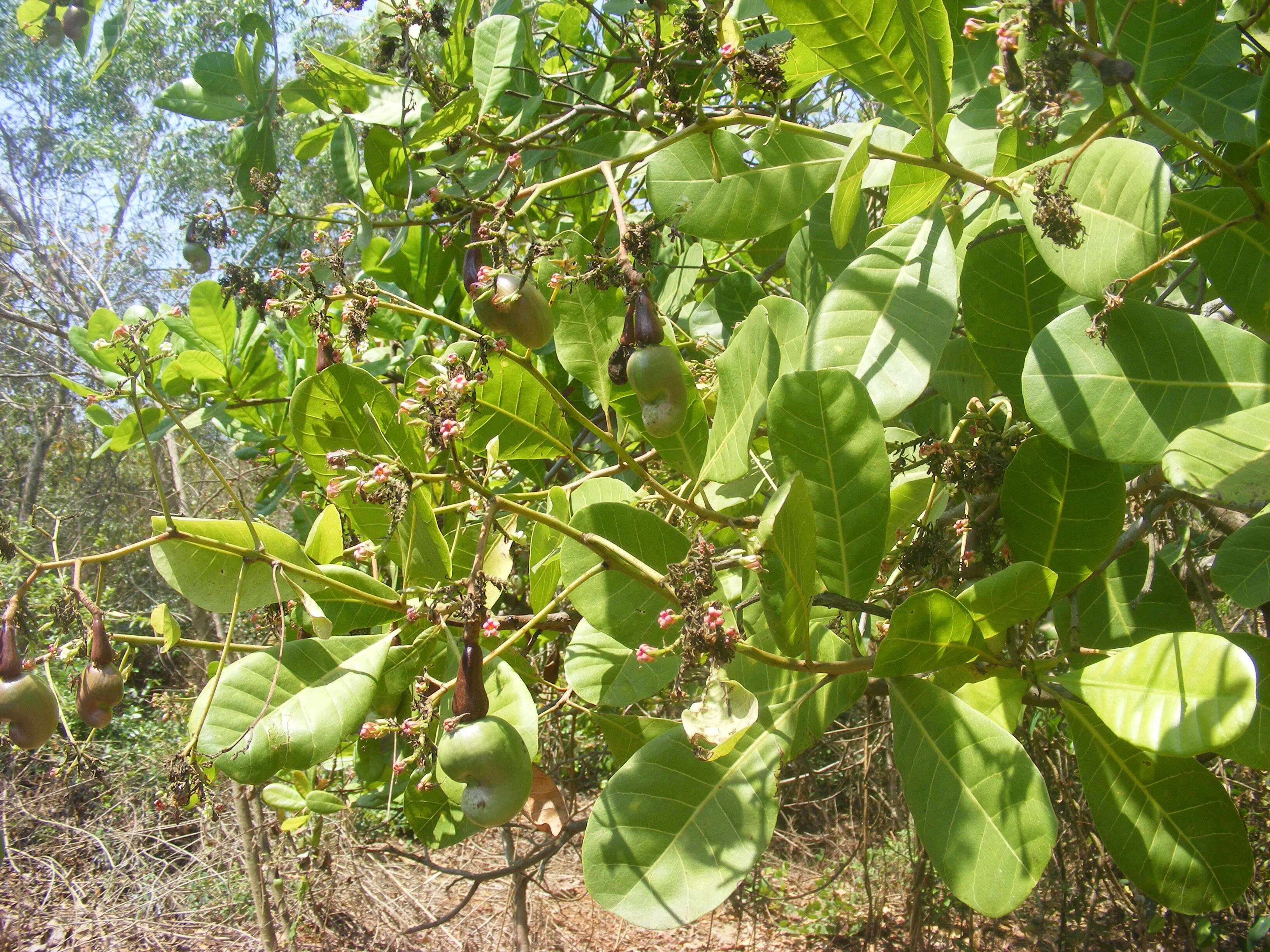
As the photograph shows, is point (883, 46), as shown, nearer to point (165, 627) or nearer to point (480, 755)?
point (480, 755)

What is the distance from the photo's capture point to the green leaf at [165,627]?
1094mm

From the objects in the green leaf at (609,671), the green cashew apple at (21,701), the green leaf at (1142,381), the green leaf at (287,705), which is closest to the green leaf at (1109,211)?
the green leaf at (1142,381)

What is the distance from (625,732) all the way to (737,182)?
2.87 feet

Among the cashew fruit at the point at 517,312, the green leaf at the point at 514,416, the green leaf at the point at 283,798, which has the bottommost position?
the green leaf at the point at 283,798

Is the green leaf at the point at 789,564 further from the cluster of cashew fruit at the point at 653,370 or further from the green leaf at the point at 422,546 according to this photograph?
the green leaf at the point at 422,546

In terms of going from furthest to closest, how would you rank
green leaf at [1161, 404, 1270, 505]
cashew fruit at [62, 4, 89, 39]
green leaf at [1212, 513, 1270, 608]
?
cashew fruit at [62, 4, 89, 39], green leaf at [1212, 513, 1270, 608], green leaf at [1161, 404, 1270, 505]

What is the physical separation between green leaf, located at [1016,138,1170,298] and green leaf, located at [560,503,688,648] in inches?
21.5

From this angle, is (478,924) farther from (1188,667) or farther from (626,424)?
(1188,667)

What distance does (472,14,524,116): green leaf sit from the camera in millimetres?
1447

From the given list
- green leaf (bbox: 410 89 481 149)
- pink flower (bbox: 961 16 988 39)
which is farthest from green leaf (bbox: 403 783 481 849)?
pink flower (bbox: 961 16 988 39)

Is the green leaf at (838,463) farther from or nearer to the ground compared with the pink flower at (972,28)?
nearer to the ground

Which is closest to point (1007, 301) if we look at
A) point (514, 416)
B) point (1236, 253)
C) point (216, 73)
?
point (1236, 253)

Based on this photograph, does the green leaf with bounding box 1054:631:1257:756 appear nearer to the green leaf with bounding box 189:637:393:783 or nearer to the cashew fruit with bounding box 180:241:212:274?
the green leaf with bounding box 189:637:393:783

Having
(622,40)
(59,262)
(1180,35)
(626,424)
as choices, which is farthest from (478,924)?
(59,262)
